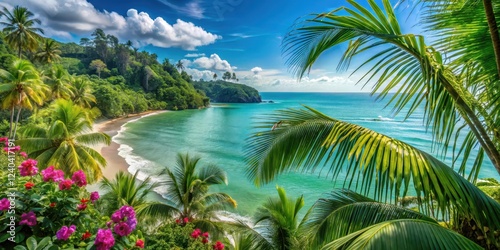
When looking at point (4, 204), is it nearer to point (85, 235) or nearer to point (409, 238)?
point (85, 235)

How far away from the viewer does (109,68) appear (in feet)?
218

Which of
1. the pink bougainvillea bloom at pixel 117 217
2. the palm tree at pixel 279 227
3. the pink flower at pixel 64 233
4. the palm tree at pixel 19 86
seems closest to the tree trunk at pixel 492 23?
the pink bougainvillea bloom at pixel 117 217

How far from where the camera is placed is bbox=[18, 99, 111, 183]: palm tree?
27.7ft

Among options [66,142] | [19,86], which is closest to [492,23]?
[66,142]

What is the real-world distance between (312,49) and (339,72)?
327 mm

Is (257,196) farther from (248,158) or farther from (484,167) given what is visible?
(484,167)

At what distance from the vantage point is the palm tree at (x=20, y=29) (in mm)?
20014

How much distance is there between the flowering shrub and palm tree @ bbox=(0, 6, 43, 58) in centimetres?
2586

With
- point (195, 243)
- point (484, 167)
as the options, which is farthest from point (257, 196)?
point (484, 167)

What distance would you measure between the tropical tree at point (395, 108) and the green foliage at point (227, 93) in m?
116

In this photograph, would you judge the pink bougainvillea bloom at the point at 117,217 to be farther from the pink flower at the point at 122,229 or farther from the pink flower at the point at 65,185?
the pink flower at the point at 65,185

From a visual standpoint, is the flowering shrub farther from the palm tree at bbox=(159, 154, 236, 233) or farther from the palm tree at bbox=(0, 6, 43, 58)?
the palm tree at bbox=(0, 6, 43, 58)

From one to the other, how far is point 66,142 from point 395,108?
398 inches

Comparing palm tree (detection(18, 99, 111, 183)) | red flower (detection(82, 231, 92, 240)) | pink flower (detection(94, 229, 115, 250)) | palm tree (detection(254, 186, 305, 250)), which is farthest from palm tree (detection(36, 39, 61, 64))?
pink flower (detection(94, 229, 115, 250))
